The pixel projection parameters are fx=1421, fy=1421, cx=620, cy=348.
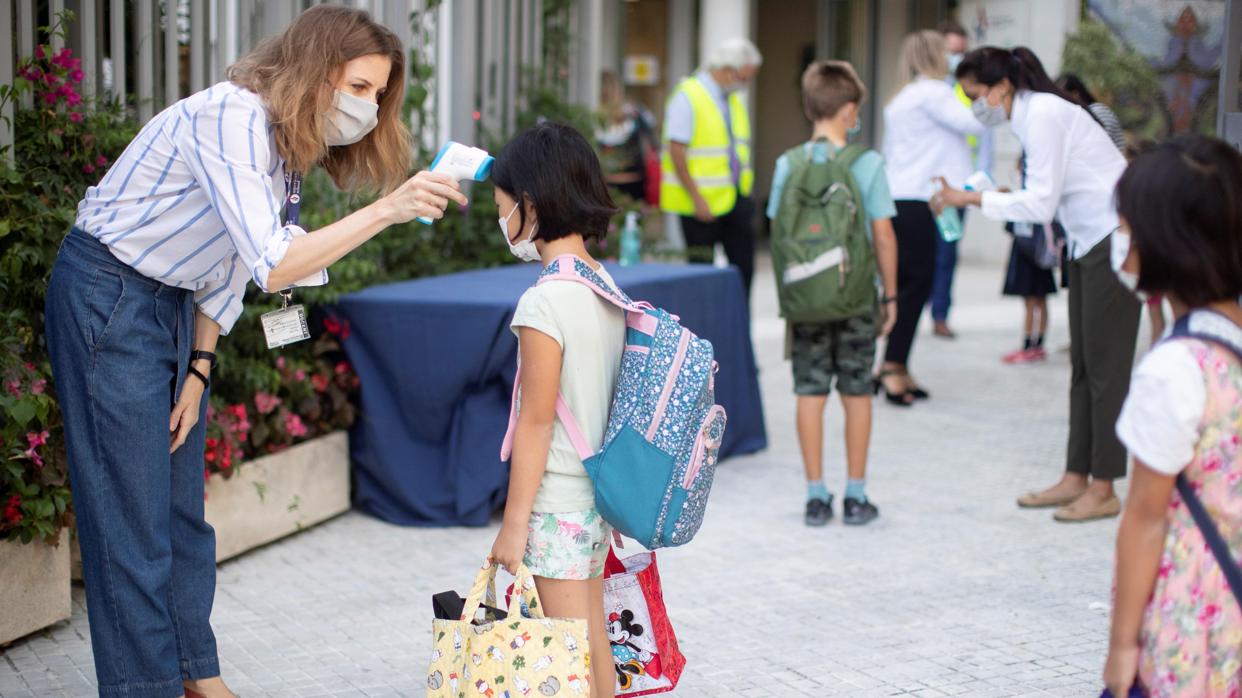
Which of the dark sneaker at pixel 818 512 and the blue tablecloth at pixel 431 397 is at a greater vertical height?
the blue tablecloth at pixel 431 397

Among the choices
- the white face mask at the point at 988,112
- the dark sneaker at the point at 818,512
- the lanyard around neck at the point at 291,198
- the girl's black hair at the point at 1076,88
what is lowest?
the dark sneaker at the point at 818,512

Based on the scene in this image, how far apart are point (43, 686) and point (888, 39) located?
15200 mm

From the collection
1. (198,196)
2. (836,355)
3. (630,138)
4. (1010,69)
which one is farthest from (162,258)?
(630,138)

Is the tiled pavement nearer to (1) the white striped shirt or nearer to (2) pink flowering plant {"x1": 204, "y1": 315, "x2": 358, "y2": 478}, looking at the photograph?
(2) pink flowering plant {"x1": 204, "y1": 315, "x2": 358, "y2": 478}

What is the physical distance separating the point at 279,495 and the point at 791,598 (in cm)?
189

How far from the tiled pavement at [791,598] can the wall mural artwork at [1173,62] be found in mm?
7777

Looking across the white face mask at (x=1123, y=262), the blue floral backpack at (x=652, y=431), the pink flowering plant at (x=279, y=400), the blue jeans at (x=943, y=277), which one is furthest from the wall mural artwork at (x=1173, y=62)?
the blue floral backpack at (x=652, y=431)

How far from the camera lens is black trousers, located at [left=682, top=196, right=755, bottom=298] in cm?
829

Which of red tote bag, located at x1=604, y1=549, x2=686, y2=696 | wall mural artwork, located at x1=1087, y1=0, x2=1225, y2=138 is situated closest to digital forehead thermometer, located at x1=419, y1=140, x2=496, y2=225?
red tote bag, located at x1=604, y1=549, x2=686, y2=696

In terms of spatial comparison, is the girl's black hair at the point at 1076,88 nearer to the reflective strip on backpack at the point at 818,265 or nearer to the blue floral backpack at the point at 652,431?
the reflective strip on backpack at the point at 818,265

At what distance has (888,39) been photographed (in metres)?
17.4

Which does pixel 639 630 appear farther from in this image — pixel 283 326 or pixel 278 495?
pixel 278 495

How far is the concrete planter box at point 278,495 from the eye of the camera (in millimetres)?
4844

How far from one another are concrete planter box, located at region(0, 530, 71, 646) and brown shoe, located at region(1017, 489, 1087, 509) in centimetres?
367
